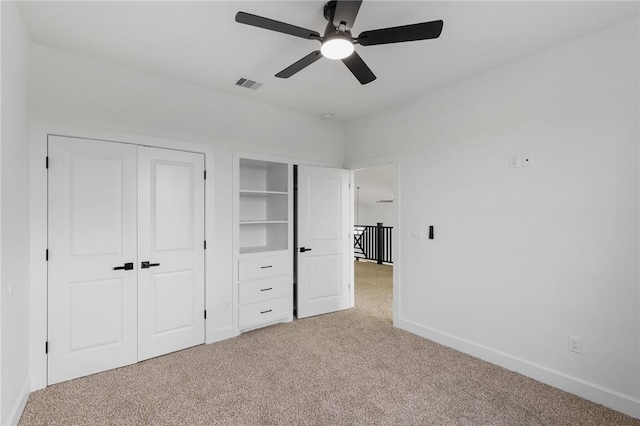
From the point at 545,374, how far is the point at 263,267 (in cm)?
286

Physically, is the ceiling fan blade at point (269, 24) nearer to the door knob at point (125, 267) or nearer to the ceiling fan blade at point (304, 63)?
the ceiling fan blade at point (304, 63)

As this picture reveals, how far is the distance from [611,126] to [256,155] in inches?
126

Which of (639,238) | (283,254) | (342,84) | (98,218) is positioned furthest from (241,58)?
→ (639,238)

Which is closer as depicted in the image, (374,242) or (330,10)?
(330,10)

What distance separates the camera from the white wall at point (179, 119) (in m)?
2.54

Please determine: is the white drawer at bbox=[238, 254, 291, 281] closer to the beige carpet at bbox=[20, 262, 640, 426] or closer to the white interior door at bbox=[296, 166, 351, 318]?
the white interior door at bbox=[296, 166, 351, 318]

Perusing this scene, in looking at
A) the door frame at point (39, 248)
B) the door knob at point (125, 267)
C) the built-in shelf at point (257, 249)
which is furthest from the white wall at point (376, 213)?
the door frame at point (39, 248)

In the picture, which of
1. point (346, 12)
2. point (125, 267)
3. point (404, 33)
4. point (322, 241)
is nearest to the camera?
point (346, 12)

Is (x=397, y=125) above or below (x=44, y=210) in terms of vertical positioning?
above

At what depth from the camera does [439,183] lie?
3355mm

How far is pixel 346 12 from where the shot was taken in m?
1.73

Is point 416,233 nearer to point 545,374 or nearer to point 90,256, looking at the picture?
point 545,374

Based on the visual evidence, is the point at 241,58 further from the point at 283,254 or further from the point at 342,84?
the point at 283,254

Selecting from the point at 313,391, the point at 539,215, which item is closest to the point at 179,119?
the point at 313,391
